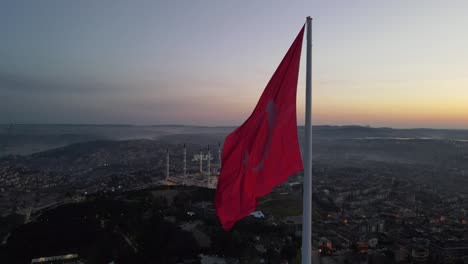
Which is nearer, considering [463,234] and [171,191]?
[463,234]

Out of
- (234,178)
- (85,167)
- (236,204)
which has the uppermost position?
(234,178)

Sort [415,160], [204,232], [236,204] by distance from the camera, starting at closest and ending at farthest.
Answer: [236,204] → [204,232] → [415,160]

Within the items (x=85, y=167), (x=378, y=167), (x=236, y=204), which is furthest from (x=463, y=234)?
(x=85, y=167)

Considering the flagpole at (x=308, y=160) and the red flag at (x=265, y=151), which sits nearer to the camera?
the flagpole at (x=308, y=160)

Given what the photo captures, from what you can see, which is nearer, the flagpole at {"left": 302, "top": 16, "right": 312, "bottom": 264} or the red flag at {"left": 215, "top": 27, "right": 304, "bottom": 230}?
the flagpole at {"left": 302, "top": 16, "right": 312, "bottom": 264}

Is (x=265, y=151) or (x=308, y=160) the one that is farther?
(x=265, y=151)

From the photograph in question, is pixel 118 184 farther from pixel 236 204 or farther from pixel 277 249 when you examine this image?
pixel 236 204

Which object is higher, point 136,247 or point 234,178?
point 234,178

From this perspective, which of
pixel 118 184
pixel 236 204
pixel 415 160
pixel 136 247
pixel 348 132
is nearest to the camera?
pixel 236 204
